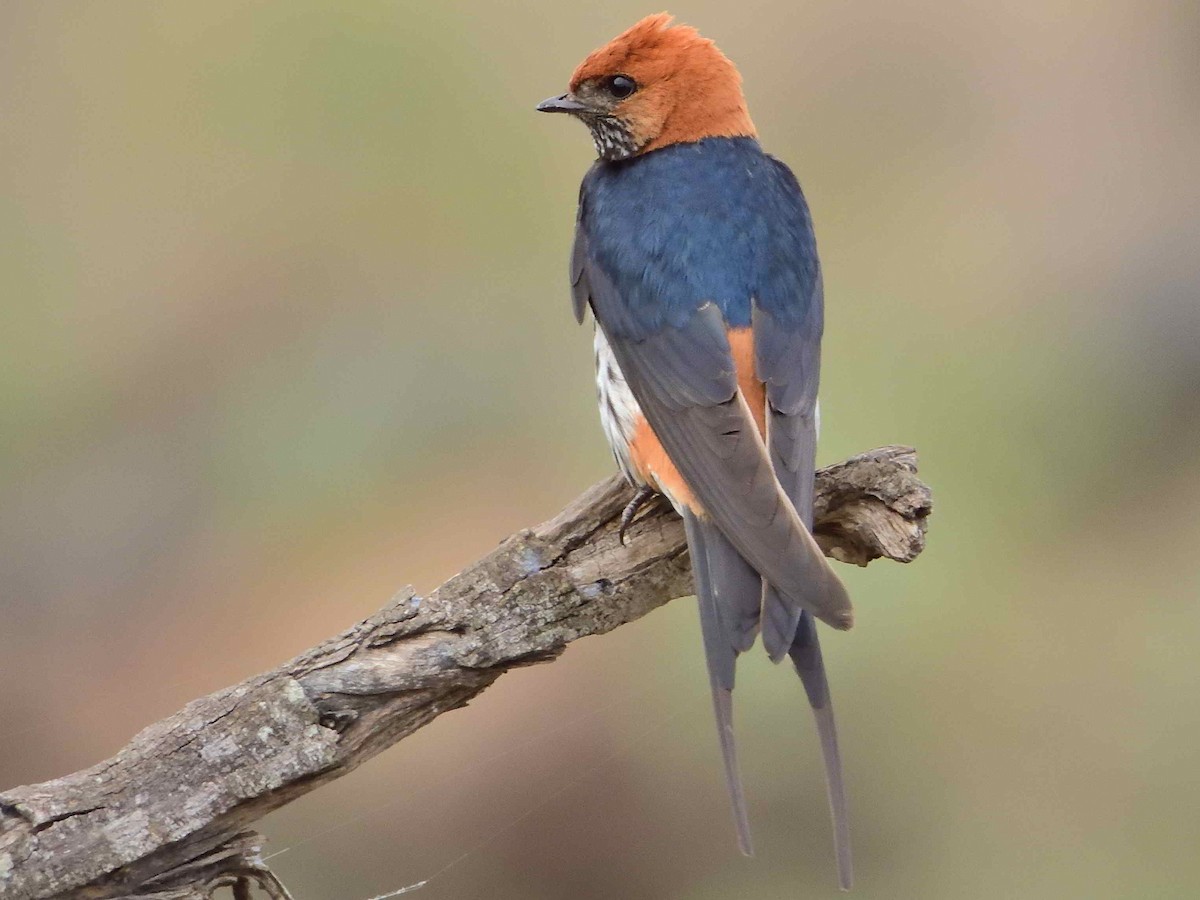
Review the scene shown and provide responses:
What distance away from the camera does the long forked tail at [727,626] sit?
4.61 feet

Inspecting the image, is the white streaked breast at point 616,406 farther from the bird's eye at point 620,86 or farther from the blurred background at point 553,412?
the blurred background at point 553,412

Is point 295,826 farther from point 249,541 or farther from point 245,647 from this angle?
point 249,541

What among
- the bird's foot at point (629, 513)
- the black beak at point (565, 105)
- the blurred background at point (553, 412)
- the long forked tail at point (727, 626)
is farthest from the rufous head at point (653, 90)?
the blurred background at point (553, 412)

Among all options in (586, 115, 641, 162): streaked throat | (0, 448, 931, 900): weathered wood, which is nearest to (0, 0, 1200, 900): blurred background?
(586, 115, 641, 162): streaked throat

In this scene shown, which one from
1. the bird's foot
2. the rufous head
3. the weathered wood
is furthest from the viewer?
the rufous head

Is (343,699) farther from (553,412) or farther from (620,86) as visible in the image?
(553,412)

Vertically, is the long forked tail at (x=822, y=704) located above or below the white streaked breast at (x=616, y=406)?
below

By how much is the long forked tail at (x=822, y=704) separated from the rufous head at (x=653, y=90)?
724 mm

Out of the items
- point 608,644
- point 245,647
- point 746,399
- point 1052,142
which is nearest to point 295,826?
point 245,647

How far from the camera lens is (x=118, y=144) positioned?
11.0 ft

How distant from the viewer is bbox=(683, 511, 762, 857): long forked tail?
1.41 metres

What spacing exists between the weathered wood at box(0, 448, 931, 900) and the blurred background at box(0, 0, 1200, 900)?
2.96ft

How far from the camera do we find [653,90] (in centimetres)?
190

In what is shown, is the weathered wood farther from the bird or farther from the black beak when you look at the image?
the black beak
